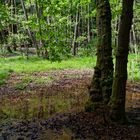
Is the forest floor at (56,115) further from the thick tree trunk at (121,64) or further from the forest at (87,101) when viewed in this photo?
the thick tree trunk at (121,64)

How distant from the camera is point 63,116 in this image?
1298 cm

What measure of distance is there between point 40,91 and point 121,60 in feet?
27.5

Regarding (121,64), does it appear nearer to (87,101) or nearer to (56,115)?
(87,101)

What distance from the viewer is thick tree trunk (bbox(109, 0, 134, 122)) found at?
11.0 m

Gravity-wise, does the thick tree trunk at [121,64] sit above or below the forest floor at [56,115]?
above

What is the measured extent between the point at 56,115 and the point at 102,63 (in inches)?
90.6

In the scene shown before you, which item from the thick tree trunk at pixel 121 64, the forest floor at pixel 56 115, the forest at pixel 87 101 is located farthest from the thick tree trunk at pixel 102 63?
the thick tree trunk at pixel 121 64

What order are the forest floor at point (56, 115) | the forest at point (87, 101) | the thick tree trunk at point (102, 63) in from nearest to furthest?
1. the forest floor at point (56, 115)
2. the forest at point (87, 101)
3. the thick tree trunk at point (102, 63)

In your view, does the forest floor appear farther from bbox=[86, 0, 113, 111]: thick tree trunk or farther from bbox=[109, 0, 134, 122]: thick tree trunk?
bbox=[86, 0, 113, 111]: thick tree trunk

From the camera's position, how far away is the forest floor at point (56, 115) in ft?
35.4

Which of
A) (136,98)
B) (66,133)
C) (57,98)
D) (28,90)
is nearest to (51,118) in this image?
(66,133)

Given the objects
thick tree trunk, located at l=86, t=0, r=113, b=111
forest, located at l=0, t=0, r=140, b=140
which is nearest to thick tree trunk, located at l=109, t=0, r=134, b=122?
forest, located at l=0, t=0, r=140, b=140

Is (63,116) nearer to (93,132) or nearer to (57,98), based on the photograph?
(93,132)

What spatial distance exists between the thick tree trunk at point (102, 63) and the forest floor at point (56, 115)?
633 mm
